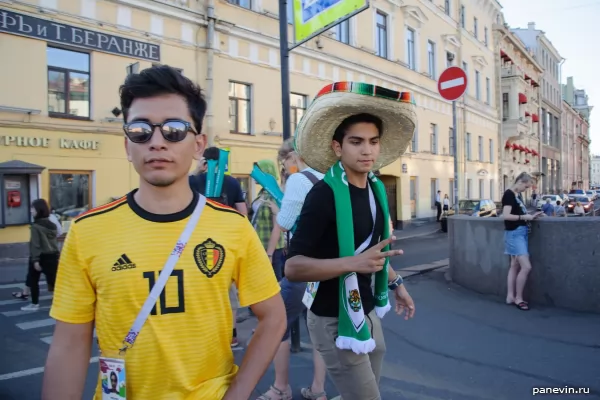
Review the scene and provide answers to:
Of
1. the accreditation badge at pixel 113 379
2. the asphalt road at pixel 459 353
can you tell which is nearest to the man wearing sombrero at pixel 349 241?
the accreditation badge at pixel 113 379

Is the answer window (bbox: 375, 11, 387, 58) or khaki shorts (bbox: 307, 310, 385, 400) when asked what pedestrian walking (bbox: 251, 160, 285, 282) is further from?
window (bbox: 375, 11, 387, 58)

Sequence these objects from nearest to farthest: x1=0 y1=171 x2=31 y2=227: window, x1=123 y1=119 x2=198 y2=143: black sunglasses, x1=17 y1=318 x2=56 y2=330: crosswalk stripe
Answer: x1=123 y1=119 x2=198 y2=143: black sunglasses, x1=17 y1=318 x2=56 y2=330: crosswalk stripe, x1=0 y1=171 x2=31 y2=227: window

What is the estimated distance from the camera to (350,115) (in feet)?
8.68

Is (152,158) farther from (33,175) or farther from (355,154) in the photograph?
(33,175)

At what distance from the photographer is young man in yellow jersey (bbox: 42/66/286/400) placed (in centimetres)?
145

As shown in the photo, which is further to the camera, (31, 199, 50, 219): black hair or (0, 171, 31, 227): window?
(0, 171, 31, 227): window

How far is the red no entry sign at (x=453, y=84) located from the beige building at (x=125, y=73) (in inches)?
317

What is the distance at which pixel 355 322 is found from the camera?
2.32m

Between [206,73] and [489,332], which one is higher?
[206,73]

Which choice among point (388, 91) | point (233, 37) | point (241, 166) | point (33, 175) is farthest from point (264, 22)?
point (388, 91)

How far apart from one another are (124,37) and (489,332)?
11817 mm

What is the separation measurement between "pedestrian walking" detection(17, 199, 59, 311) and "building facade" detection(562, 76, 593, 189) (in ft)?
236

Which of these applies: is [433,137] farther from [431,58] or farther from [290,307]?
[290,307]

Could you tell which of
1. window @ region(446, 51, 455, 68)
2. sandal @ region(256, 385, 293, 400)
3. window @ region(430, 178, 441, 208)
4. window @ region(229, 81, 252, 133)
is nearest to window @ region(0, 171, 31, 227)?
window @ region(229, 81, 252, 133)
